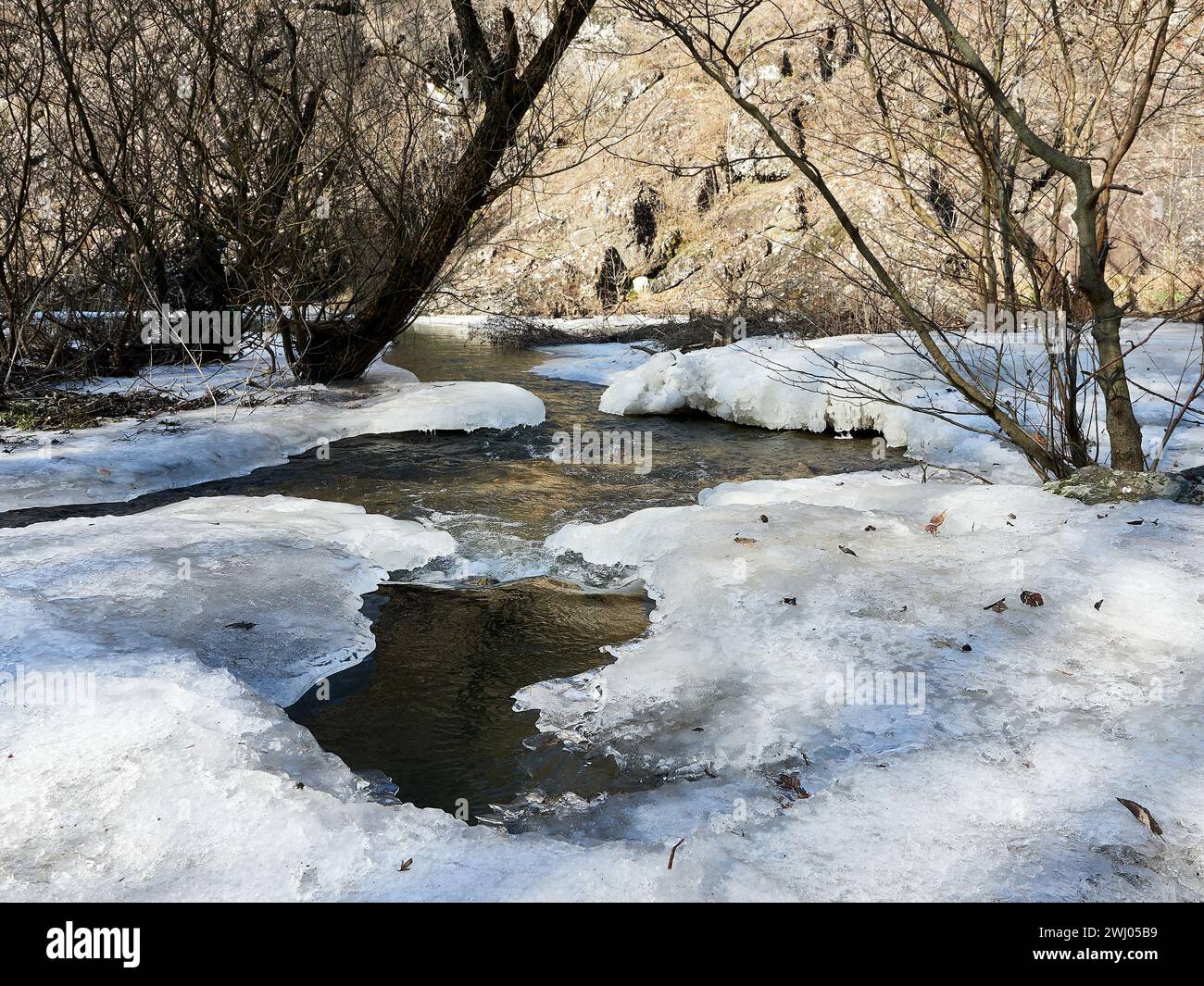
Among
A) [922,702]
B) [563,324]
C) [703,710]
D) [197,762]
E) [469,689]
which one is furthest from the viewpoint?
[563,324]

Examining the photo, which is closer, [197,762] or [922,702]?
[197,762]

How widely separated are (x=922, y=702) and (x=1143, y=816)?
0.80 m

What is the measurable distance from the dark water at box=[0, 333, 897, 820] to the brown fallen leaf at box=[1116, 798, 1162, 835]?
151 cm

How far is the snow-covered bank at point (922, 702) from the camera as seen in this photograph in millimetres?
2268

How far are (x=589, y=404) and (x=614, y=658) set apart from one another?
7396 mm

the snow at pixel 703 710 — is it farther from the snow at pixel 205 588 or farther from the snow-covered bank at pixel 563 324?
the snow-covered bank at pixel 563 324

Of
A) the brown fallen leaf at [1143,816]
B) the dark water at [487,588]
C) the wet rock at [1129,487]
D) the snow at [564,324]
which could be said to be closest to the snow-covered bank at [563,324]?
the snow at [564,324]

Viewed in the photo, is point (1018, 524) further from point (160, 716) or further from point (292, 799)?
point (160, 716)

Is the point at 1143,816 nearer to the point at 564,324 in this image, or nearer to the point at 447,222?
the point at 447,222

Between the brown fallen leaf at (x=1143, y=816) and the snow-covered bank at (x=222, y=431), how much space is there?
20.6ft

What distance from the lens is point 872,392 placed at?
29.1 ft

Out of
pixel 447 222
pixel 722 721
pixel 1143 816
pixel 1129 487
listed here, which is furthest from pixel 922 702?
pixel 447 222
